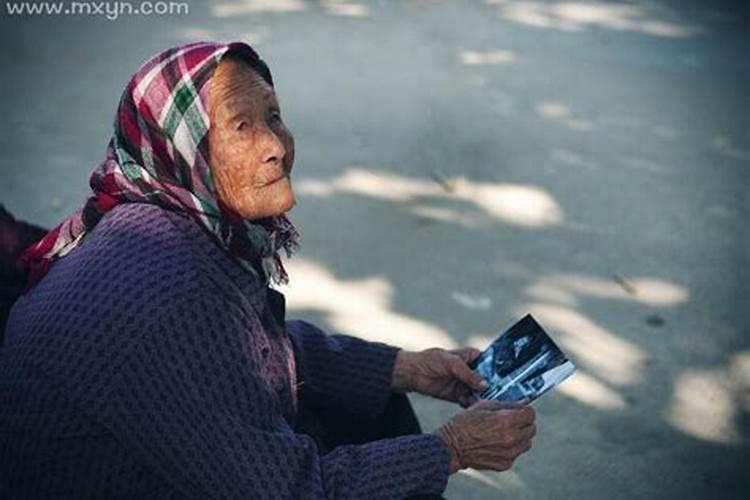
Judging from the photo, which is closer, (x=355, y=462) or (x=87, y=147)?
(x=355, y=462)

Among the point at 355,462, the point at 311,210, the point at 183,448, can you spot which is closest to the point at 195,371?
the point at 183,448

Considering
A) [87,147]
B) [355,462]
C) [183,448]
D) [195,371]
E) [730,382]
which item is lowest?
[730,382]

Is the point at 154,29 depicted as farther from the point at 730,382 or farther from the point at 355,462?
the point at 355,462

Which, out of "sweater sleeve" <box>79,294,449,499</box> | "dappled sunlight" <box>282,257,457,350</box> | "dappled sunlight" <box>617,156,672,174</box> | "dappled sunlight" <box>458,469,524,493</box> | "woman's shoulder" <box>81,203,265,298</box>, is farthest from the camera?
"dappled sunlight" <box>617,156,672,174</box>

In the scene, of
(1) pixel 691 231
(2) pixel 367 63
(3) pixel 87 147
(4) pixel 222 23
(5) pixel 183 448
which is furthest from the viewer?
(4) pixel 222 23

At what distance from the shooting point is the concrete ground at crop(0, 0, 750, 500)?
319 cm

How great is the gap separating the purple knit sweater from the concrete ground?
1.36 m

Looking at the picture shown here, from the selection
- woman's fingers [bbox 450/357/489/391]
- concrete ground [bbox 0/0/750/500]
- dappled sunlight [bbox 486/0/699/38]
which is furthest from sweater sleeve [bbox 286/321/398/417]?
dappled sunlight [bbox 486/0/699/38]

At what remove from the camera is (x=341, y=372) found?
2.22m

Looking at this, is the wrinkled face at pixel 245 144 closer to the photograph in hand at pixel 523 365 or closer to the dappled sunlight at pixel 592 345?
the photograph in hand at pixel 523 365

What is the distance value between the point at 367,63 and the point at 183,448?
450 centimetres

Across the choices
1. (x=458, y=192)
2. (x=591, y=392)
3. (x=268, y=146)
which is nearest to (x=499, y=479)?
(x=591, y=392)

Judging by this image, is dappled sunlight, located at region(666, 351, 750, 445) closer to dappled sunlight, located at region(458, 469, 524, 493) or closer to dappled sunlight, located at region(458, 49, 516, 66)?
dappled sunlight, located at region(458, 469, 524, 493)

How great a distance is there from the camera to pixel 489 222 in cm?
423
